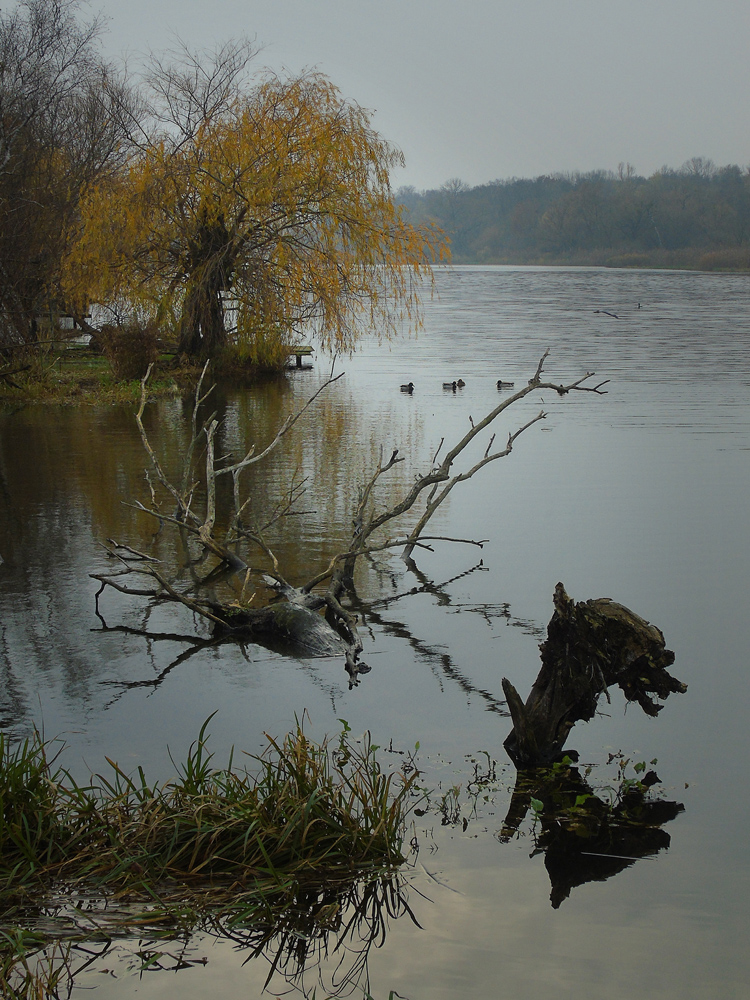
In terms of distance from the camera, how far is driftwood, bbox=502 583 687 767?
5.54m

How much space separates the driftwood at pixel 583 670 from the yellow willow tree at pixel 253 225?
1899 cm

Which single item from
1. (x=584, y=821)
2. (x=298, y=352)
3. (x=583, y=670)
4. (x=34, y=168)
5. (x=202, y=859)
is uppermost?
(x=34, y=168)

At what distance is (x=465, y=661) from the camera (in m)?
7.40

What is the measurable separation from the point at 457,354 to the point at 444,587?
79.9ft

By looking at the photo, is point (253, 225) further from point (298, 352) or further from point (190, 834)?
point (190, 834)

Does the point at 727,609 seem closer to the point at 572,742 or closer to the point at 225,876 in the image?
→ the point at 572,742

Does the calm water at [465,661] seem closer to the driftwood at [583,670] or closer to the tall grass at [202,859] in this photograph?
the tall grass at [202,859]

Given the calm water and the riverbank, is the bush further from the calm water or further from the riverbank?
the riverbank

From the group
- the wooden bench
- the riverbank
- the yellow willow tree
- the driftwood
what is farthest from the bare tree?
the riverbank

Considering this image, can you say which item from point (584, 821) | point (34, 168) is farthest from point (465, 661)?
point (34, 168)

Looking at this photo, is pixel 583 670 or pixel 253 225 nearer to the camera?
pixel 583 670

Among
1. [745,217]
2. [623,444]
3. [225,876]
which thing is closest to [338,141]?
[623,444]

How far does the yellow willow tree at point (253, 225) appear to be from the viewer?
2422 centimetres

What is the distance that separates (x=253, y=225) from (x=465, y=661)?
62.6 feet
